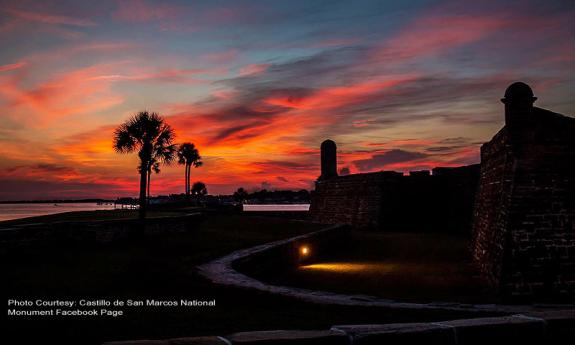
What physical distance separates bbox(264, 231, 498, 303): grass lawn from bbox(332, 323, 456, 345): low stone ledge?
5953mm

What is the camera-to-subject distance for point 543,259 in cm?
1077

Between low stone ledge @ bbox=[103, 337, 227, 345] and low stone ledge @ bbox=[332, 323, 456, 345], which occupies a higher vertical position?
low stone ledge @ bbox=[103, 337, 227, 345]

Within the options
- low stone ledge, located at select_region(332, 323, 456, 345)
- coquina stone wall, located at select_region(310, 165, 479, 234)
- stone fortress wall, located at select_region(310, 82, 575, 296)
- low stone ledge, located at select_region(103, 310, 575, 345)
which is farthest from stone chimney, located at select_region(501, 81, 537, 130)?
coquina stone wall, located at select_region(310, 165, 479, 234)

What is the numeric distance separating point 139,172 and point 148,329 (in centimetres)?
1608

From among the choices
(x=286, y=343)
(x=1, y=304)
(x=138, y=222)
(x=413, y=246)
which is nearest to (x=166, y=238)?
(x=138, y=222)

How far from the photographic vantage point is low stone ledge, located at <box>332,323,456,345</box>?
368cm

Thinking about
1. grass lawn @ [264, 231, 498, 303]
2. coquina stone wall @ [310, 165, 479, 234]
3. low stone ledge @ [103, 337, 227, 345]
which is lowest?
grass lawn @ [264, 231, 498, 303]

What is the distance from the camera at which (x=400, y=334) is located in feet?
12.4

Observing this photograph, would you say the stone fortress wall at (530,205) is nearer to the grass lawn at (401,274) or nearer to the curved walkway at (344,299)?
the grass lawn at (401,274)

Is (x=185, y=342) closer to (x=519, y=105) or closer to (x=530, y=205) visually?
(x=530, y=205)

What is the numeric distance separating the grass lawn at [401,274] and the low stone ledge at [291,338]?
21.1 feet

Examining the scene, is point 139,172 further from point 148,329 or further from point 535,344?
point 535,344

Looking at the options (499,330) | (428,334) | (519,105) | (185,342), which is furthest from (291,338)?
(519,105)

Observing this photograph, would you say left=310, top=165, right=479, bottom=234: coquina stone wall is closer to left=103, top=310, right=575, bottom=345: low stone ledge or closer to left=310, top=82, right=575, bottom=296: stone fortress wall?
left=310, top=82, right=575, bottom=296: stone fortress wall
